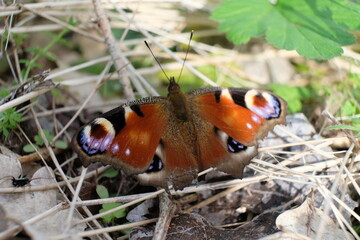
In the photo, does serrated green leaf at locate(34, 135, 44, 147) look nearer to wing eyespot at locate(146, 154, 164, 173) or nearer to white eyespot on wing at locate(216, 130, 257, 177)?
wing eyespot at locate(146, 154, 164, 173)

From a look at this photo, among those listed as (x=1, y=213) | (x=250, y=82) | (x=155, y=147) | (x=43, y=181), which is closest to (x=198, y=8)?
(x=250, y=82)

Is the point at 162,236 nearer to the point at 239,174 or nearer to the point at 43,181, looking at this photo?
the point at 239,174

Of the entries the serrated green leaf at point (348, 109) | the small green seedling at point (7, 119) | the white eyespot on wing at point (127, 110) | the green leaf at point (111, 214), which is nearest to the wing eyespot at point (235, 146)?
the white eyespot on wing at point (127, 110)

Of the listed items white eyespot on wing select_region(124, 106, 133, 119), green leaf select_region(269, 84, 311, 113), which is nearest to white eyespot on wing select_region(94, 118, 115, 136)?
white eyespot on wing select_region(124, 106, 133, 119)

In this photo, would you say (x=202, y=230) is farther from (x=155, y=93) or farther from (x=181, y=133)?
(x=155, y=93)

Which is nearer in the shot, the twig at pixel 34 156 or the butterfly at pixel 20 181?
the butterfly at pixel 20 181

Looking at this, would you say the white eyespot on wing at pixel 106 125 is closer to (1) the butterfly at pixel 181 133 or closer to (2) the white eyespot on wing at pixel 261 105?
(1) the butterfly at pixel 181 133

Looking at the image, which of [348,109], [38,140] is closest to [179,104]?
[38,140]
